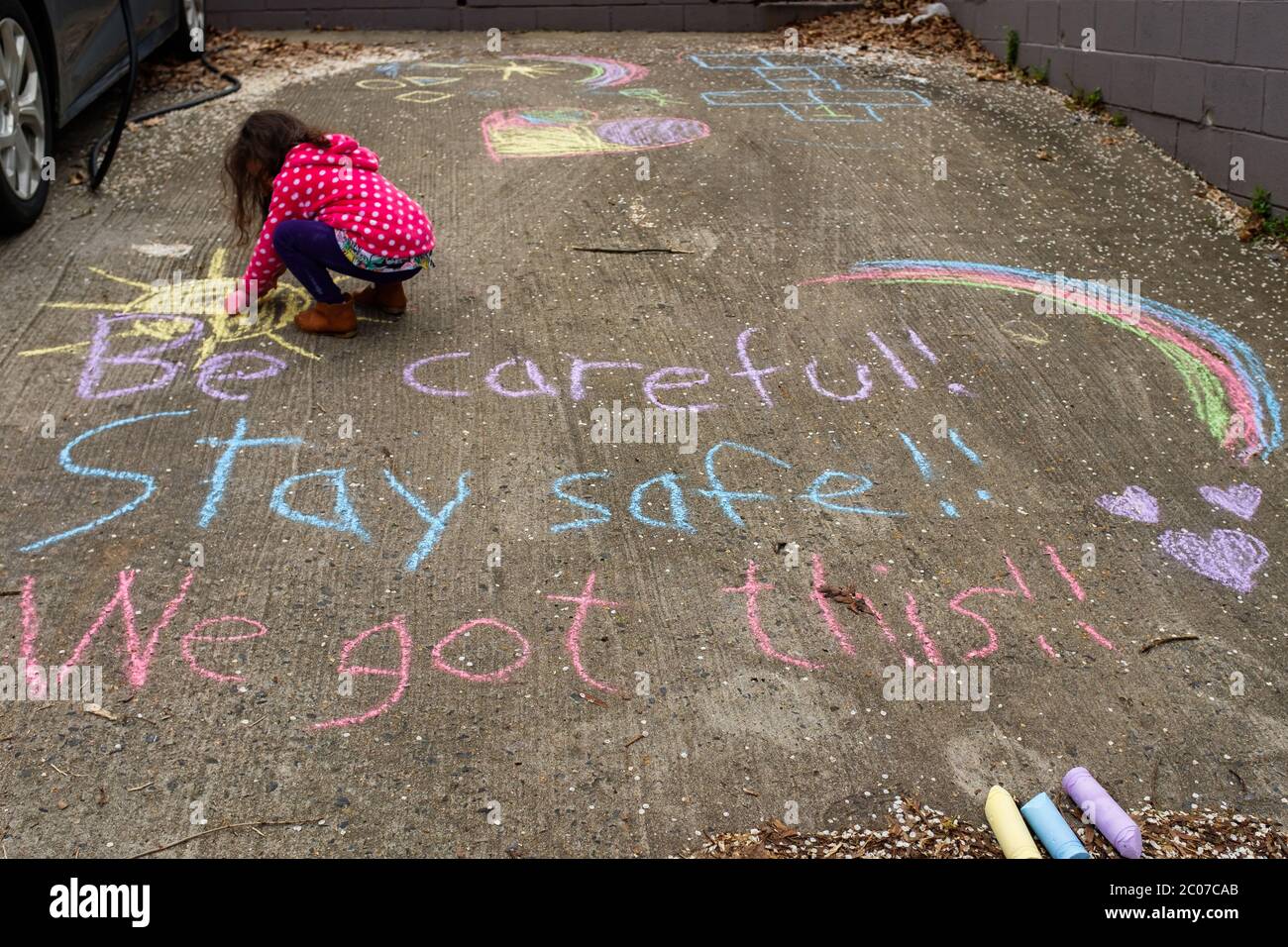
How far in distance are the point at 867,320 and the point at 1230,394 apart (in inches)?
56.2

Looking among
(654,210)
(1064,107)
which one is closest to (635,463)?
(654,210)

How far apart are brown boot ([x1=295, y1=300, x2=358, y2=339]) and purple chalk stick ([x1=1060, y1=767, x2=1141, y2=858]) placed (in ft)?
10.1

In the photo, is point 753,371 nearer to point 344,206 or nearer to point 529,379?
point 529,379

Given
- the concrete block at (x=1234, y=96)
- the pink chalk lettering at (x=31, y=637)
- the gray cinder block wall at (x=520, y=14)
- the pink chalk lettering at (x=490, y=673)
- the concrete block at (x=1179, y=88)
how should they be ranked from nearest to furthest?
the pink chalk lettering at (x=31, y=637) → the pink chalk lettering at (x=490, y=673) → the concrete block at (x=1234, y=96) → the concrete block at (x=1179, y=88) → the gray cinder block wall at (x=520, y=14)

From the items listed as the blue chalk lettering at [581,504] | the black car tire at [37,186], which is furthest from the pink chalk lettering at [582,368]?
the black car tire at [37,186]

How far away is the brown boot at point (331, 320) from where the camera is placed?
4.50 meters

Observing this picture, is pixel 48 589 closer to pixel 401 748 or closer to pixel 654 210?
pixel 401 748

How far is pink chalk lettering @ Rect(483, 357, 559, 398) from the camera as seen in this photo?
14.0 feet

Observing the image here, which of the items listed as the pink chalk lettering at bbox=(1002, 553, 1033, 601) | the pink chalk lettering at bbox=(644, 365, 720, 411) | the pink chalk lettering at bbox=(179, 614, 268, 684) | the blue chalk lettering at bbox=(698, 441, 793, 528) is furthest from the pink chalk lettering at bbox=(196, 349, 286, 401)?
the pink chalk lettering at bbox=(1002, 553, 1033, 601)

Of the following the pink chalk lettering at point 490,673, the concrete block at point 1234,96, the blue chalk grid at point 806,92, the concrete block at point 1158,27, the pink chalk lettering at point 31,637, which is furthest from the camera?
the blue chalk grid at point 806,92

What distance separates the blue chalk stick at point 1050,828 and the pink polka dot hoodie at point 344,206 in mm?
3021

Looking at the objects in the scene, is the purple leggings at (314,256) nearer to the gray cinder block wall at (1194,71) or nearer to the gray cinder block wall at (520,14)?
the gray cinder block wall at (1194,71)

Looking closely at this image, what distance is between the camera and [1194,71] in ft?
21.0

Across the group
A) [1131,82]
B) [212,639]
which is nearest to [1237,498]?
[212,639]
